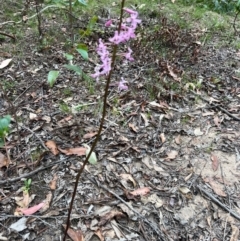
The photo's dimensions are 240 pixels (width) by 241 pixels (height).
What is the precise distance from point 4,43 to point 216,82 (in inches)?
84.4

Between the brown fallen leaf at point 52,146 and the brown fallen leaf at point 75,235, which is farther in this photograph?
the brown fallen leaf at point 52,146

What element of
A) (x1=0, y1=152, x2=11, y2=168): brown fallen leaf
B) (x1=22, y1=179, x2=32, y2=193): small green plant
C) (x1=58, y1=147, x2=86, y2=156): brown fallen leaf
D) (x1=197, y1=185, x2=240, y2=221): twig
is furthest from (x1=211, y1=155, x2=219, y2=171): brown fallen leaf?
(x1=0, y1=152, x2=11, y2=168): brown fallen leaf

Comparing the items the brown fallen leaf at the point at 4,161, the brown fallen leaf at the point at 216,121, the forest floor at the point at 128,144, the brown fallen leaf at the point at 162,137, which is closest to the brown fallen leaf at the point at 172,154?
the forest floor at the point at 128,144

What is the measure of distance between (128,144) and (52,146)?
0.54 m

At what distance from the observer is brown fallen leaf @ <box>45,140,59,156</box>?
2.31 m

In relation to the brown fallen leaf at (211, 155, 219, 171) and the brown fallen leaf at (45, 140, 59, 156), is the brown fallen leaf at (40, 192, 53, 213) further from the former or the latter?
the brown fallen leaf at (211, 155, 219, 171)

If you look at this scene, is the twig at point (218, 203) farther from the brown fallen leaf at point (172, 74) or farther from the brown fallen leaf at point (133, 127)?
the brown fallen leaf at point (172, 74)

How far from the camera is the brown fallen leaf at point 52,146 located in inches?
91.0

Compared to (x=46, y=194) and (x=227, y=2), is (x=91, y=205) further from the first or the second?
(x=227, y=2)

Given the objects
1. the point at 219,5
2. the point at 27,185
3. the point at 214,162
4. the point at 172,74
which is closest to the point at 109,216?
the point at 27,185

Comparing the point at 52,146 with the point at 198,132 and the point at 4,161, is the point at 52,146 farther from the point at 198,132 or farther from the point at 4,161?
the point at 198,132

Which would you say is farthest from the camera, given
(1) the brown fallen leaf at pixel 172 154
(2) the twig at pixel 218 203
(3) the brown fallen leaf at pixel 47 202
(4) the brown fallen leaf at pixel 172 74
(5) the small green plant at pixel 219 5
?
(5) the small green plant at pixel 219 5

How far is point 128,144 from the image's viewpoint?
2471 mm

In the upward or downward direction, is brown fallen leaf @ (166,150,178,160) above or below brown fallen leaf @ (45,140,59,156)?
below
